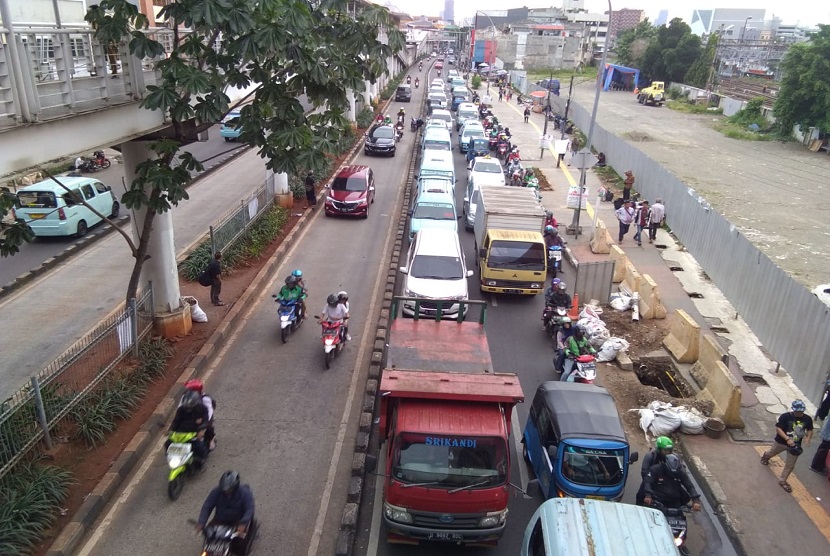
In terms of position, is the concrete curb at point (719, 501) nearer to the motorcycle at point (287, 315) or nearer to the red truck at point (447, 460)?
the red truck at point (447, 460)

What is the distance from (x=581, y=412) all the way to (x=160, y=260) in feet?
26.0

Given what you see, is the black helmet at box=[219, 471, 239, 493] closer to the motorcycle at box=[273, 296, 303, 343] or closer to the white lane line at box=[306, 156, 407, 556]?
the white lane line at box=[306, 156, 407, 556]

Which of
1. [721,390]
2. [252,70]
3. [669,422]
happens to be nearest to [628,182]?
[721,390]

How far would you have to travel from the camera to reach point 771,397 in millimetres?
11172

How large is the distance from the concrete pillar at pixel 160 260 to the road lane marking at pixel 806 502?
1067cm

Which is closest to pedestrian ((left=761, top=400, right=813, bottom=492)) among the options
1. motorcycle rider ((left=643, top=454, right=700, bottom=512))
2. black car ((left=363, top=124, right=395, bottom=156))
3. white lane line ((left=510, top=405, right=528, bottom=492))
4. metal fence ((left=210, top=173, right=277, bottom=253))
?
motorcycle rider ((left=643, top=454, right=700, bottom=512))

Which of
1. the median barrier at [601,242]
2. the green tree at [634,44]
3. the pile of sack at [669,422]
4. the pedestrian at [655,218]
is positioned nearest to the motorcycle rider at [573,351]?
the pile of sack at [669,422]

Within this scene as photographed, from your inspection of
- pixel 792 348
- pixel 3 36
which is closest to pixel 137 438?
pixel 3 36

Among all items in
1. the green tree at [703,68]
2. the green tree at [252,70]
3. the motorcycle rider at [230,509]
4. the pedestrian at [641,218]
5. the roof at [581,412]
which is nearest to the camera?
the motorcycle rider at [230,509]

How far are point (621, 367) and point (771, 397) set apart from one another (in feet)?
8.65

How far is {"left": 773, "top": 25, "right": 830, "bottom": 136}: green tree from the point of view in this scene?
3866 centimetres

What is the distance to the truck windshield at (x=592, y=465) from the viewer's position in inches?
305

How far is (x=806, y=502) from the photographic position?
8.59 meters

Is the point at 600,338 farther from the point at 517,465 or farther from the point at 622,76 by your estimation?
the point at 622,76
